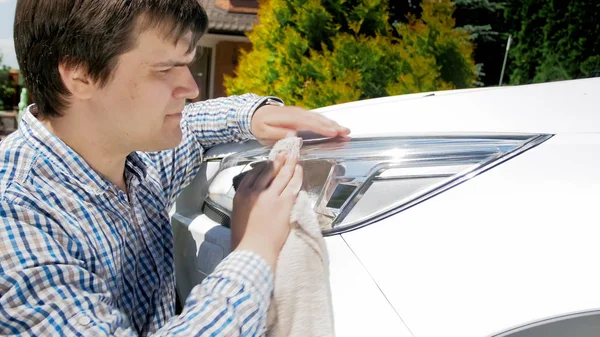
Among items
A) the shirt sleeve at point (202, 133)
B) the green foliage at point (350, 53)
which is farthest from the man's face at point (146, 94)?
the green foliage at point (350, 53)

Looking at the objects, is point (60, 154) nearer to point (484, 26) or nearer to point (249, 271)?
point (249, 271)

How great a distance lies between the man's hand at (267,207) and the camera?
1228mm

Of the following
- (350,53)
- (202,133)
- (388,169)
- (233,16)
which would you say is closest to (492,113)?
(388,169)

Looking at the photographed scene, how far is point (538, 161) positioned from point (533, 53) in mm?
12003

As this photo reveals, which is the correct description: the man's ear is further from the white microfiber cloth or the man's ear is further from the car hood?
the car hood

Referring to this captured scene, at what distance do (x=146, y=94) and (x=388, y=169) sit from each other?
55cm

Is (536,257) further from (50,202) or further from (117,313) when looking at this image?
(50,202)

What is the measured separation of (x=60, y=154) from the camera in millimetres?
1266

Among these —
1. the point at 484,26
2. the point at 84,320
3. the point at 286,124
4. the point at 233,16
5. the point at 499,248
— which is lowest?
the point at 84,320

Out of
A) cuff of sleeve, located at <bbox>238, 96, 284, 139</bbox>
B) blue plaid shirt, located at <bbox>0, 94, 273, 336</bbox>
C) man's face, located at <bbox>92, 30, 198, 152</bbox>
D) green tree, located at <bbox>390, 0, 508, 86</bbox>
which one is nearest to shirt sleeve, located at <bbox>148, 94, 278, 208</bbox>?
cuff of sleeve, located at <bbox>238, 96, 284, 139</bbox>

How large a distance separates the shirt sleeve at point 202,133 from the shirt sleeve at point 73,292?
64 cm

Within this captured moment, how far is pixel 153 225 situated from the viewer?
1.54 meters

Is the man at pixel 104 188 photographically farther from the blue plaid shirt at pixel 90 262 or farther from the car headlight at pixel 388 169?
the car headlight at pixel 388 169

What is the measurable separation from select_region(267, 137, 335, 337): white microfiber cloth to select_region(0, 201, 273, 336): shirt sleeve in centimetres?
4
